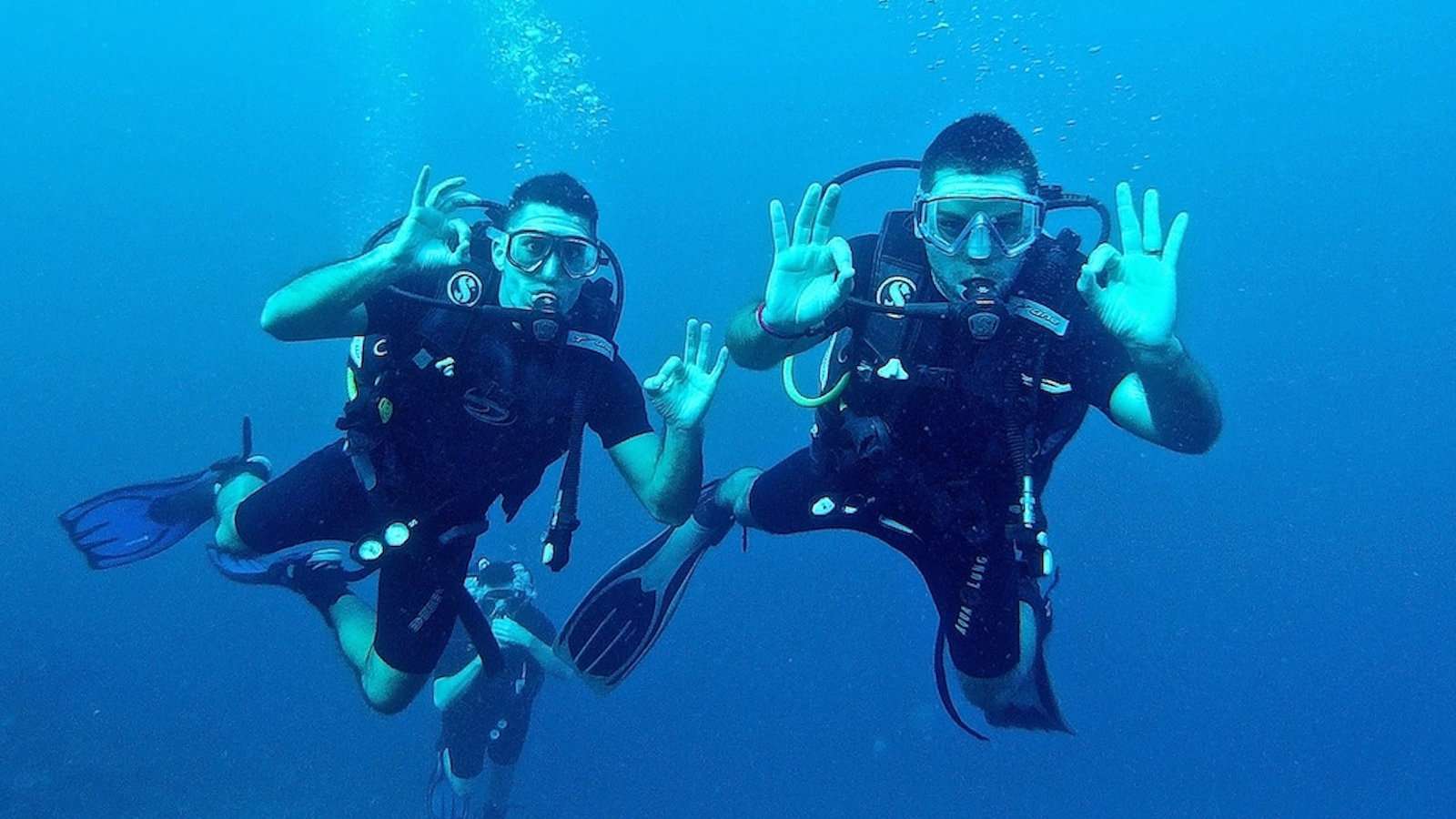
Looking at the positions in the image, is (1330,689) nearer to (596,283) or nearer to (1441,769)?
(1441,769)

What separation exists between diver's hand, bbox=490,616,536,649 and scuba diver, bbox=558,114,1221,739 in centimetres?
492

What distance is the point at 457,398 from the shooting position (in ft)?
15.9

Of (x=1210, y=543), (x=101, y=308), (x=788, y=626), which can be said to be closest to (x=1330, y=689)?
(x=1210, y=543)

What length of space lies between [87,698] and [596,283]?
19.9m

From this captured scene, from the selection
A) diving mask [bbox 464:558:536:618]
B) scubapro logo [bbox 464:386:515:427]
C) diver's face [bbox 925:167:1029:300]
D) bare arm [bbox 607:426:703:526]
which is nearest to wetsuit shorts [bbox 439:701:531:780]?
diving mask [bbox 464:558:536:618]

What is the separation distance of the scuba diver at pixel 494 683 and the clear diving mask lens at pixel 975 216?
628 cm

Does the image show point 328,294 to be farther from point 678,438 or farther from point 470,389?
point 678,438

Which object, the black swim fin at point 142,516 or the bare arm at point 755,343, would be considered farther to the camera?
the black swim fin at point 142,516

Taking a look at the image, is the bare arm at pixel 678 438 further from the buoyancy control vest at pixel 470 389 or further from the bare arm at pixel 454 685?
the bare arm at pixel 454 685

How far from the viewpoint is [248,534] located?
5.56 metres

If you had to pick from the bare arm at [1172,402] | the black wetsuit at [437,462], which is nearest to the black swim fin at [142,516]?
the black wetsuit at [437,462]

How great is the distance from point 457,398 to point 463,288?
1.96 feet

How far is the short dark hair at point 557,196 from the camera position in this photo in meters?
4.86

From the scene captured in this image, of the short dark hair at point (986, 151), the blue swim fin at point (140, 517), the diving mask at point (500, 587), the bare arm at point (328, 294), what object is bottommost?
the diving mask at point (500, 587)
